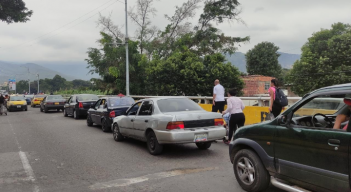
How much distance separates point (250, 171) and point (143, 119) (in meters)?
3.77

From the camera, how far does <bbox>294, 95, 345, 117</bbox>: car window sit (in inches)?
160

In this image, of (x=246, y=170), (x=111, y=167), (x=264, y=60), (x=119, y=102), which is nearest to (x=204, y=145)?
(x=111, y=167)

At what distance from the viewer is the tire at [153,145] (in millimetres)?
7117

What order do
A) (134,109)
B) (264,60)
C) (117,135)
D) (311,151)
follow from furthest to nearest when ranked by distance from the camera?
(264,60)
(117,135)
(134,109)
(311,151)

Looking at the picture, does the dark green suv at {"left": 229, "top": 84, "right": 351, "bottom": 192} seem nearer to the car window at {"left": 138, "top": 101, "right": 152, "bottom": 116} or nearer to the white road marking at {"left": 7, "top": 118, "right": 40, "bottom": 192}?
the car window at {"left": 138, "top": 101, "right": 152, "bottom": 116}

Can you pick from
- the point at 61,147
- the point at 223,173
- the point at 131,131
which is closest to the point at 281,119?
the point at 223,173

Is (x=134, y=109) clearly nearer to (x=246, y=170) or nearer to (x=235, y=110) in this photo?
(x=235, y=110)

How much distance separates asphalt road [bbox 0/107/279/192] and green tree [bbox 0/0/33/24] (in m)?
21.5

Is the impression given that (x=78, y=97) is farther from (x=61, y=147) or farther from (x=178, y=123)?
(x=178, y=123)

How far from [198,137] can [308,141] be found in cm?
350

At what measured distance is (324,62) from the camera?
3350 cm

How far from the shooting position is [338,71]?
3209 centimetres

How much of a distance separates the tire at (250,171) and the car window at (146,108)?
3349mm

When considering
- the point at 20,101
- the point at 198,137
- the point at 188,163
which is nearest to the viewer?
the point at 188,163
